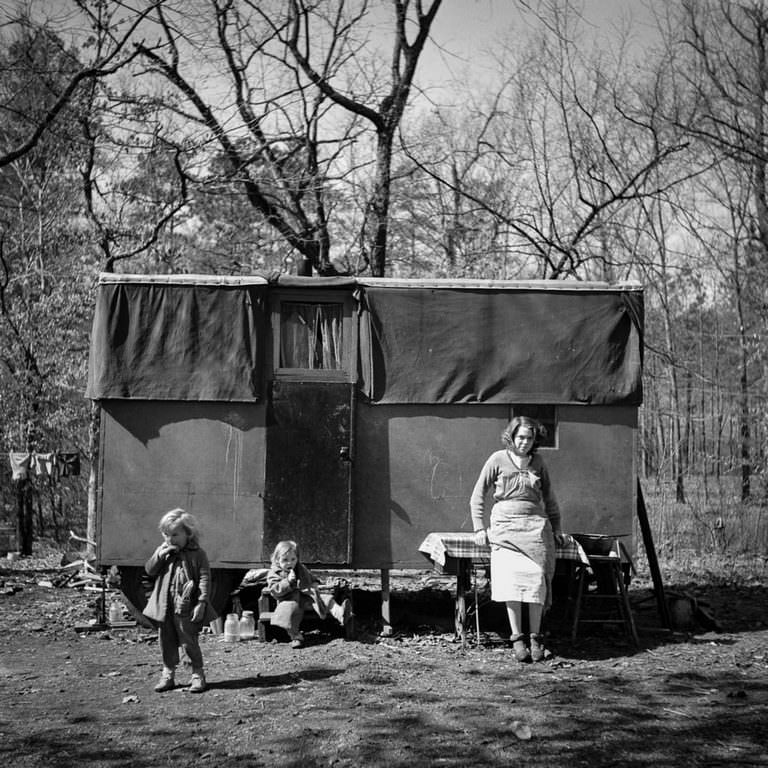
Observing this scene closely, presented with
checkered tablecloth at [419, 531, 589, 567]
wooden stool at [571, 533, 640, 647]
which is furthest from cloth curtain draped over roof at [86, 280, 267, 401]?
wooden stool at [571, 533, 640, 647]

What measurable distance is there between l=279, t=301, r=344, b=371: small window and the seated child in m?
1.57

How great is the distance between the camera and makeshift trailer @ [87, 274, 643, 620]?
830cm

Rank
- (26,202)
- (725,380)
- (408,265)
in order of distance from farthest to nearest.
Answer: (725,380), (408,265), (26,202)

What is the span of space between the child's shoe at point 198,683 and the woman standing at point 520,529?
226 cm

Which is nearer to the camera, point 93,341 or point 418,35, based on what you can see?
point 93,341

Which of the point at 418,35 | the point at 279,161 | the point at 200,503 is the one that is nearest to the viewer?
the point at 200,503

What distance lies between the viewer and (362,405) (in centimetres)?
841

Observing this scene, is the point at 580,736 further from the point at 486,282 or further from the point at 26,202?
the point at 26,202

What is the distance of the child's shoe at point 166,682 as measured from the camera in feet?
20.8

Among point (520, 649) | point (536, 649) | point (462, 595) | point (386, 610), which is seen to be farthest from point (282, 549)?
point (536, 649)

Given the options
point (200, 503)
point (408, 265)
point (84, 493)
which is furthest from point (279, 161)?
point (84, 493)

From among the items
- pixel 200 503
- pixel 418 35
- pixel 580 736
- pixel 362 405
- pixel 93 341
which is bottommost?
pixel 580 736

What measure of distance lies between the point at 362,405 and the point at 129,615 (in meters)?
2.93

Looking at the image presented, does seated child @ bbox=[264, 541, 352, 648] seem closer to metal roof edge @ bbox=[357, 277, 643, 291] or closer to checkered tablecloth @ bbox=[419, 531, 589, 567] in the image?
checkered tablecloth @ bbox=[419, 531, 589, 567]
